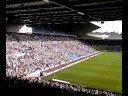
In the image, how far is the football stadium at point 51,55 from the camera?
1022 centimetres

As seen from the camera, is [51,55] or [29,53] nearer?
[29,53]


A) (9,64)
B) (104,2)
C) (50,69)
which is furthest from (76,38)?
(104,2)

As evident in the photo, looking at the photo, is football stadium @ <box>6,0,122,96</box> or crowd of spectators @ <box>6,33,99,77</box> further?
crowd of spectators @ <box>6,33,99,77</box>

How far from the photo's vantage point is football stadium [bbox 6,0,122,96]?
10219 mm

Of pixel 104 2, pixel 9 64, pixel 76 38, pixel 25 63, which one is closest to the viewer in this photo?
pixel 104 2

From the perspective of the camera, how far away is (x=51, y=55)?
4028 cm

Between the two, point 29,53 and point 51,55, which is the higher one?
point 29,53

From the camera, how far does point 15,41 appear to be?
125ft

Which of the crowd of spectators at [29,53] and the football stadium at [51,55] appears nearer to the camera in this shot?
the football stadium at [51,55]
